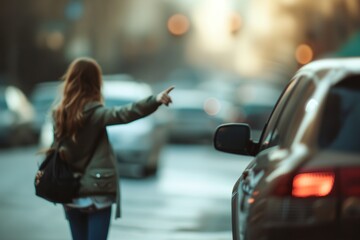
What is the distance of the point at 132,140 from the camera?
18.7m

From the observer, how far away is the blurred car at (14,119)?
26.6 meters

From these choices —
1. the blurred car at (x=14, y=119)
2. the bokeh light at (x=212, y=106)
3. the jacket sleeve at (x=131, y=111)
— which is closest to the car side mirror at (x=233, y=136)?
the jacket sleeve at (x=131, y=111)

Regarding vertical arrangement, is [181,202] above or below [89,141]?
below

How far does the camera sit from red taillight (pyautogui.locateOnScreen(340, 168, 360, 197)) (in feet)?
12.6

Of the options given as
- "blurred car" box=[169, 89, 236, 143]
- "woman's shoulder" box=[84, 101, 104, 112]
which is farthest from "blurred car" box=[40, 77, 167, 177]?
"woman's shoulder" box=[84, 101, 104, 112]

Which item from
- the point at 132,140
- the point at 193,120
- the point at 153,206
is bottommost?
the point at 193,120

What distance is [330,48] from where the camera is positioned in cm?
2428

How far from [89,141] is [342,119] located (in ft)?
9.68

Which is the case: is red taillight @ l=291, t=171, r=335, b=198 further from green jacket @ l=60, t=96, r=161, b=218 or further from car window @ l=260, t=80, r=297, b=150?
green jacket @ l=60, t=96, r=161, b=218

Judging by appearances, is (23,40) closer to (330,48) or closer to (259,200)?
(330,48)

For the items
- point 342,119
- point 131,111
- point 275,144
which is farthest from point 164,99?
point 342,119

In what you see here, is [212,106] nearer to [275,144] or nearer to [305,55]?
[305,55]

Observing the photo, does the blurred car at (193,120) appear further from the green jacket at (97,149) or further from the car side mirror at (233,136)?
the car side mirror at (233,136)

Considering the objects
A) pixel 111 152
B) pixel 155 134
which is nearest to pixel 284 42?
pixel 155 134
